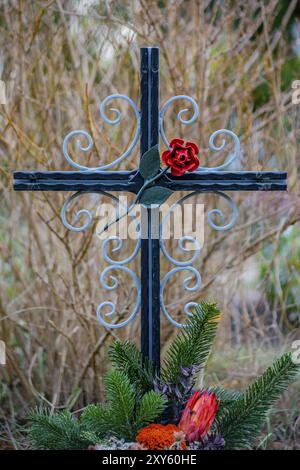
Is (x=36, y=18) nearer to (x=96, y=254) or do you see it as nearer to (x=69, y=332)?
(x=96, y=254)

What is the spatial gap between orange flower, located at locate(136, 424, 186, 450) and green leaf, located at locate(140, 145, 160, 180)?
71 cm

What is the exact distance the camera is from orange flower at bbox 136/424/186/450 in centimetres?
177

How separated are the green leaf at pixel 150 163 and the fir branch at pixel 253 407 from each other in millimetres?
639

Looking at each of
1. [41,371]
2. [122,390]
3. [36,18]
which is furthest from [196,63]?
[122,390]

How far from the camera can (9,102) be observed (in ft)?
9.86

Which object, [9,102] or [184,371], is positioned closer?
[184,371]

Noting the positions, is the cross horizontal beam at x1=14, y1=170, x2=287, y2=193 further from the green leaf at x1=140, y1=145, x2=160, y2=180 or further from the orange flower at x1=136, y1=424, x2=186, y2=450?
the orange flower at x1=136, y1=424, x2=186, y2=450

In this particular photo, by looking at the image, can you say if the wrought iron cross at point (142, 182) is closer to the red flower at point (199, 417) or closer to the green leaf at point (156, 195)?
the green leaf at point (156, 195)

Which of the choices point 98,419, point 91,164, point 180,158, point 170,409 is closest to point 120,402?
point 98,419

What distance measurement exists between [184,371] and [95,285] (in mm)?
1343

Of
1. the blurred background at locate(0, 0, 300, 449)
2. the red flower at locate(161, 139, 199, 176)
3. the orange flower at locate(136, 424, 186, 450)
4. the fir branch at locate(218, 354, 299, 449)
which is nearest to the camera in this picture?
the orange flower at locate(136, 424, 186, 450)

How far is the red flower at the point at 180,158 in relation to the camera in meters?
2.03

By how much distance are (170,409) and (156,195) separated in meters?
0.60

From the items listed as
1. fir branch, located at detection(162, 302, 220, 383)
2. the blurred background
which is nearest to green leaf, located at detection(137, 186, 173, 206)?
fir branch, located at detection(162, 302, 220, 383)
